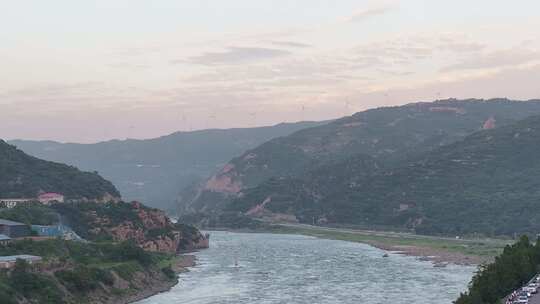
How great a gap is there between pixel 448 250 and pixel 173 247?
57.2 meters

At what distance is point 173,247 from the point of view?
553ft

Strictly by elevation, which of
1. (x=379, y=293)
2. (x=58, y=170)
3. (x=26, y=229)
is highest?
(x=58, y=170)

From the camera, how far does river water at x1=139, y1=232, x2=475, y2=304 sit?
9837 cm

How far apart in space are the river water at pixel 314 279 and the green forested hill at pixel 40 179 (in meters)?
29.1

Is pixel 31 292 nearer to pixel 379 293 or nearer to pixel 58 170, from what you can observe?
pixel 379 293

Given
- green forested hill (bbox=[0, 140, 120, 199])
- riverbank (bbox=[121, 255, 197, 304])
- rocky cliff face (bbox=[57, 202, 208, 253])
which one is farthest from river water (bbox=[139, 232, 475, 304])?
green forested hill (bbox=[0, 140, 120, 199])

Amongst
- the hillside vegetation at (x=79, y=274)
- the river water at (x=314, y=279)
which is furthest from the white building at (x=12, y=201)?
the river water at (x=314, y=279)

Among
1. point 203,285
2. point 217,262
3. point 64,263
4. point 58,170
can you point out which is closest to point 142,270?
point 203,285

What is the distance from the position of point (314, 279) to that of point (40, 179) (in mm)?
77597

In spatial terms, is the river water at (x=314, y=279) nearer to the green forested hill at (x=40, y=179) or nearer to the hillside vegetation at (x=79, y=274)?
the hillside vegetation at (x=79, y=274)

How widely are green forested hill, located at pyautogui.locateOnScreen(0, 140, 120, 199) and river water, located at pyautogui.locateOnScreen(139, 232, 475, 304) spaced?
29055 millimetres

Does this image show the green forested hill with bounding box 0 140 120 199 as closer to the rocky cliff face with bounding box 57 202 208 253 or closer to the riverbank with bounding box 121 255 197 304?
the rocky cliff face with bounding box 57 202 208 253

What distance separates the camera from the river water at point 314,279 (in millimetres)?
98369

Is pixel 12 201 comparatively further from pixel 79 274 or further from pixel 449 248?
pixel 449 248
